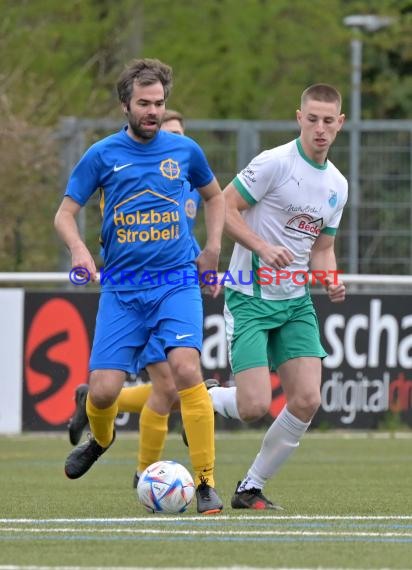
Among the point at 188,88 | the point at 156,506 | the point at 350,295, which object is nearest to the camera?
the point at 156,506

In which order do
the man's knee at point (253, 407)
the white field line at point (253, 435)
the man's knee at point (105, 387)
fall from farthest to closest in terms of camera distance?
the white field line at point (253, 435)
the man's knee at point (253, 407)
the man's knee at point (105, 387)

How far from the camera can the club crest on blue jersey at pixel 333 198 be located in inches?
332

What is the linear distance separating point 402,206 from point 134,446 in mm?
4333

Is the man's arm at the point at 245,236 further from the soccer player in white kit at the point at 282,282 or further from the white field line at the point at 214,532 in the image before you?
the white field line at the point at 214,532

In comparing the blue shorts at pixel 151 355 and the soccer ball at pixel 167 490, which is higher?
the blue shorts at pixel 151 355

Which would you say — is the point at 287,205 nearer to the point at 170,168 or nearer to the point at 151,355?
the point at 170,168

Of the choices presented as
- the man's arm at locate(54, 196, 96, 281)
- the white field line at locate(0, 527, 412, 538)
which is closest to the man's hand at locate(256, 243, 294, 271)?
the man's arm at locate(54, 196, 96, 281)

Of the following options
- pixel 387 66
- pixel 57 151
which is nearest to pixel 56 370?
pixel 57 151

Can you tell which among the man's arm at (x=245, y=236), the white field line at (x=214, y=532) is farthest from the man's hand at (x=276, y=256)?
the white field line at (x=214, y=532)

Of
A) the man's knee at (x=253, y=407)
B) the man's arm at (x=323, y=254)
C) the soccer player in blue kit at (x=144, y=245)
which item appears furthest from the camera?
the man's arm at (x=323, y=254)

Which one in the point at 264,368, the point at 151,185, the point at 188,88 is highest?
the point at 188,88

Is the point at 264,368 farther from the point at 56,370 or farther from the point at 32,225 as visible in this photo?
the point at 32,225

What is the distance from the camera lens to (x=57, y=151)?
16953 mm

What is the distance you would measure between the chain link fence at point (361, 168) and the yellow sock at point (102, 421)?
7.54 m
